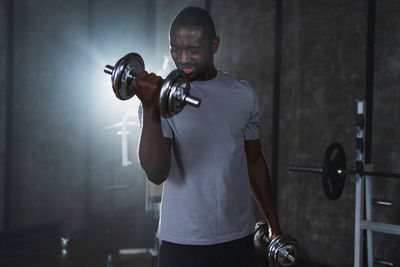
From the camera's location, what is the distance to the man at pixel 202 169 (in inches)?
43.3

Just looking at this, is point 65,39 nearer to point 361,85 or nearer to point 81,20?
point 81,20

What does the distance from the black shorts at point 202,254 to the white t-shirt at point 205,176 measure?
3 cm

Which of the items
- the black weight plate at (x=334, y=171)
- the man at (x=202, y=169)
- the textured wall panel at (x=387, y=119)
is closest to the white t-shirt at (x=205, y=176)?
the man at (x=202, y=169)

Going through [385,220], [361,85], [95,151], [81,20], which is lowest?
[385,220]

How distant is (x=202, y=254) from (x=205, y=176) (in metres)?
0.25

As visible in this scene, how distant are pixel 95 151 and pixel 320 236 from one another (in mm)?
2646

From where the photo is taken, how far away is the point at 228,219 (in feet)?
3.74

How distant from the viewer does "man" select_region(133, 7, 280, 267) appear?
1101mm

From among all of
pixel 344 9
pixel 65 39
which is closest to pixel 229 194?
pixel 344 9

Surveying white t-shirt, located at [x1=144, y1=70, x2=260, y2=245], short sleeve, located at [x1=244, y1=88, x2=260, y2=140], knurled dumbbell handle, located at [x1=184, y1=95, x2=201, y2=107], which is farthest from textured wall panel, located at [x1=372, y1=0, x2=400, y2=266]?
knurled dumbbell handle, located at [x1=184, y1=95, x2=201, y2=107]

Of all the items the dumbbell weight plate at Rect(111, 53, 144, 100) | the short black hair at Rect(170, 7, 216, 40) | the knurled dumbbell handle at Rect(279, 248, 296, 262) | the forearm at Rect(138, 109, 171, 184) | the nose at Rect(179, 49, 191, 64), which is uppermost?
the short black hair at Rect(170, 7, 216, 40)

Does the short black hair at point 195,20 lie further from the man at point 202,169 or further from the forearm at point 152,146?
the forearm at point 152,146

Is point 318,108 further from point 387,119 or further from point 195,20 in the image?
point 195,20

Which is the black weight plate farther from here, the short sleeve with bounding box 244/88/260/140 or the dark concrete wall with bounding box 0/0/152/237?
the dark concrete wall with bounding box 0/0/152/237
